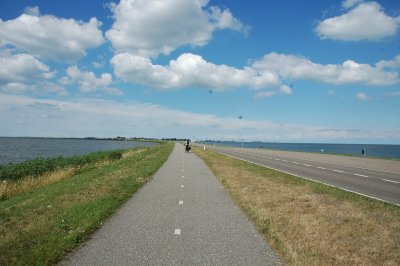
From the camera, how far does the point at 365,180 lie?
20.2m

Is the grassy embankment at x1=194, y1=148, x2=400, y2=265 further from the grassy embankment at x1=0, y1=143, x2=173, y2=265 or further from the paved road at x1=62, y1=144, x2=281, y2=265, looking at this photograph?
the grassy embankment at x1=0, y1=143, x2=173, y2=265

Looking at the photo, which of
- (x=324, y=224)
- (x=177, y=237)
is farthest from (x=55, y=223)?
(x=324, y=224)

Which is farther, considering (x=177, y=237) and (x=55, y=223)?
(x=55, y=223)

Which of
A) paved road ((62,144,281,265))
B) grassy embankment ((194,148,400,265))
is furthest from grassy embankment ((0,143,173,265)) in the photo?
grassy embankment ((194,148,400,265))

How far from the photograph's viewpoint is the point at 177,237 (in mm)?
8008

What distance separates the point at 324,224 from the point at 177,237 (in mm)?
3873

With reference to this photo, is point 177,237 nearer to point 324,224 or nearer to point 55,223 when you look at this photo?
point 55,223

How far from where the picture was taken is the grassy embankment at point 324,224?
7.05m

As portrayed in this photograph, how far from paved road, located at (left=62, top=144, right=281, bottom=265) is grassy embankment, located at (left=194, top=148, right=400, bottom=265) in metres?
0.48

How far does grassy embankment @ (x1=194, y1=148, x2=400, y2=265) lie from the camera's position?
23.1 ft

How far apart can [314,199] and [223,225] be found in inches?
210

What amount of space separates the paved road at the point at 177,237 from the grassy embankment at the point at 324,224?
0.48 m

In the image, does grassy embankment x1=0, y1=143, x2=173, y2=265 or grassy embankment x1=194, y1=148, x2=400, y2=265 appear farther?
grassy embankment x1=194, y1=148, x2=400, y2=265

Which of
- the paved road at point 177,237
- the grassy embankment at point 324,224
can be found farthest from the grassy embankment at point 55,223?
the grassy embankment at point 324,224
